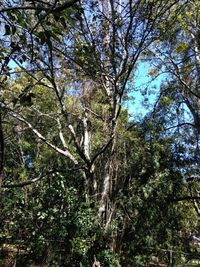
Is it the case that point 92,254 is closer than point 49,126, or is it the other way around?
point 92,254

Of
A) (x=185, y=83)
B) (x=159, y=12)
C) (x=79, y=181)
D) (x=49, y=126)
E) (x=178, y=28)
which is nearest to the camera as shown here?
(x=159, y=12)

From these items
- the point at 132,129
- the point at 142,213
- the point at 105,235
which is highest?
the point at 132,129

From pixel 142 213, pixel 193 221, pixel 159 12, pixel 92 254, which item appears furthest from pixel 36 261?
pixel 159 12

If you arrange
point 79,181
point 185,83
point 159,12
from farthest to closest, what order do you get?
point 185,83 → point 79,181 → point 159,12

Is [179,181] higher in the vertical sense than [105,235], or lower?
higher

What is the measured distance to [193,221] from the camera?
9852 millimetres

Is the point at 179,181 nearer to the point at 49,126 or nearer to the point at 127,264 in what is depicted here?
the point at 127,264

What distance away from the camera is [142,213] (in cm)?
716

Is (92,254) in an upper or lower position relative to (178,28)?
lower

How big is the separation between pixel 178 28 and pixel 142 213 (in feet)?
15.5

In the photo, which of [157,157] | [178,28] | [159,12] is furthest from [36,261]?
[178,28]

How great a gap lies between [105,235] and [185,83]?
15.8 ft

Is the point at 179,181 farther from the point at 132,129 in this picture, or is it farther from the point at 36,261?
the point at 36,261

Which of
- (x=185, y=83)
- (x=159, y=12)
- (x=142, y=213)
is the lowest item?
(x=142, y=213)
